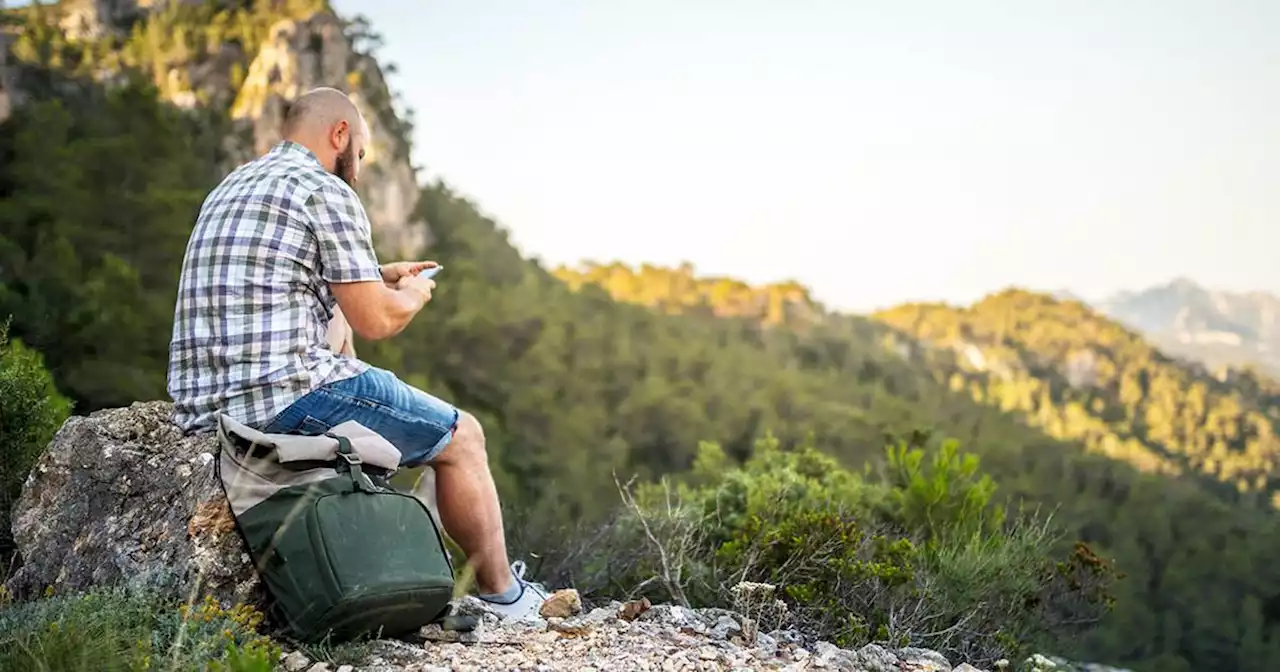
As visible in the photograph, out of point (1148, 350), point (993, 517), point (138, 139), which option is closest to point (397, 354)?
point (138, 139)

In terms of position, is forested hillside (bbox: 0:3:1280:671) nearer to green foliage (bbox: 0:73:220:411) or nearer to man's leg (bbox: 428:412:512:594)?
green foliage (bbox: 0:73:220:411)

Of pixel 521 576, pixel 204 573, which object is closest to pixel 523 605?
pixel 521 576

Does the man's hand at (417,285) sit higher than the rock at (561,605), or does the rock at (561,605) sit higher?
the man's hand at (417,285)

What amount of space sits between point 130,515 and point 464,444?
1.03 meters

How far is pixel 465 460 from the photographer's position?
351 centimetres

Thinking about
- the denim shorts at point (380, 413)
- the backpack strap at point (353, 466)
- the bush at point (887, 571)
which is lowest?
the bush at point (887, 571)

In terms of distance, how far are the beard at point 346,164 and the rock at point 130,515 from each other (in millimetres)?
934

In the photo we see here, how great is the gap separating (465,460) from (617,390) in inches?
1306

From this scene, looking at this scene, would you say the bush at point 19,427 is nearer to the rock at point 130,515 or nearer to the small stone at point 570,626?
the rock at point 130,515

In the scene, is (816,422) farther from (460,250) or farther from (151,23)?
(151,23)

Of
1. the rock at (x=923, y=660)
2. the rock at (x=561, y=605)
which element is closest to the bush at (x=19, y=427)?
the rock at (x=561, y=605)

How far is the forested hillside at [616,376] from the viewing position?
49.7 feet

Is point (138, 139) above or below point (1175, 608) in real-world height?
above

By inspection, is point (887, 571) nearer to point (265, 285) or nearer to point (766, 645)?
point (766, 645)
